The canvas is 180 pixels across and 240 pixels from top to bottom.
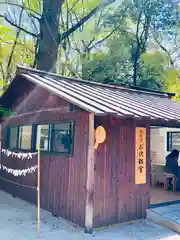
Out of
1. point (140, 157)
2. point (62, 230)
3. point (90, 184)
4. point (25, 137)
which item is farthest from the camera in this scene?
point (25, 137)

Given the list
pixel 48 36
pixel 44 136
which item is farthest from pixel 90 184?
pixel 48 36

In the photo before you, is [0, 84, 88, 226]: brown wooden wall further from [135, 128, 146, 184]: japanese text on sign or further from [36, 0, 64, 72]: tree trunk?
[36, 0, 64, 72]: tree trunk

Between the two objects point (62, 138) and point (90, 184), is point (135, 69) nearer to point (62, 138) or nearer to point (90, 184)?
point (62, 138)

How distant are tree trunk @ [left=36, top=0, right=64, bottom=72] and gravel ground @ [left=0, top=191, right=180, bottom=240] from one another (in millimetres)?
7722

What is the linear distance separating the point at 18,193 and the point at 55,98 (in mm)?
3465

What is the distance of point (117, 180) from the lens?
5.35 metres

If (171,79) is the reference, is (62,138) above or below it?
below

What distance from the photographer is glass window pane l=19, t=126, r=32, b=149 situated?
7.51 m

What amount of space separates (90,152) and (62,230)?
5.40ft

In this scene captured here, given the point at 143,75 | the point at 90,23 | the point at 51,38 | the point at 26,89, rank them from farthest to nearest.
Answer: the point at 90,23 < the point at 143,75 < the point at 51,38 < the point at 26,89

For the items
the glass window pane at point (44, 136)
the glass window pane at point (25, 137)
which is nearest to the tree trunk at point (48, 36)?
the glass window pane at point (25, 137)

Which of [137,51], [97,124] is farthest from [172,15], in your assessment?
[97,124]

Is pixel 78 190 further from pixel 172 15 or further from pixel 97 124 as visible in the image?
pixel 172 15

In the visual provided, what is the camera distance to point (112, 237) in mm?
4637
